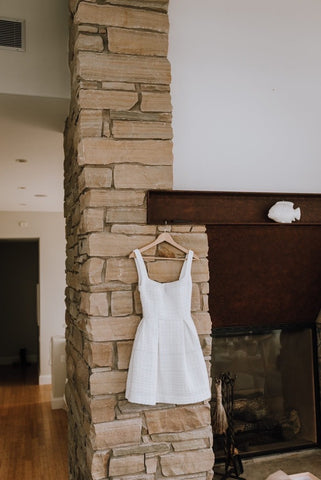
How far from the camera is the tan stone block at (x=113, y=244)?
6.44 feet

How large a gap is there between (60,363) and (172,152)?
4328 millimetres

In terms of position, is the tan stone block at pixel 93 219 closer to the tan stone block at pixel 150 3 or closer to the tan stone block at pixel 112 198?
the tan stone block at pixel 112 198

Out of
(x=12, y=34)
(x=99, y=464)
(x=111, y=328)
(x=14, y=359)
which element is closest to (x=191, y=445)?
(x=99, y=464)

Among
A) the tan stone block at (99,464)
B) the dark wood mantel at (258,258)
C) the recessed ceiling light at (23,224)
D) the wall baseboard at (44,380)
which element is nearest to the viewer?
the tan stone block at (99,464)

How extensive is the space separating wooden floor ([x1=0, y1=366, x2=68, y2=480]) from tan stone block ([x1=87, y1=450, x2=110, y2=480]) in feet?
7.31

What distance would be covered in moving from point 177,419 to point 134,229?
0.84 metres

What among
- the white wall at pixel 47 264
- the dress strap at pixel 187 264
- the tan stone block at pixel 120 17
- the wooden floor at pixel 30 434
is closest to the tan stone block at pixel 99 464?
the dress strap at pixel 187 264

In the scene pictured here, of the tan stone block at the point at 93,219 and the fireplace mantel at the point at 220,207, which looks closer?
the tan stone block at the point at 93,219

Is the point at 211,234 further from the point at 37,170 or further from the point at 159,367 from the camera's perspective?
the point at 37,170

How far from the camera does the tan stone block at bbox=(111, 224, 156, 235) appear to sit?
78.7 inches

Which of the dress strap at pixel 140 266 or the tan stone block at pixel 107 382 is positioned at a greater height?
the dress strap at pixel 140 266

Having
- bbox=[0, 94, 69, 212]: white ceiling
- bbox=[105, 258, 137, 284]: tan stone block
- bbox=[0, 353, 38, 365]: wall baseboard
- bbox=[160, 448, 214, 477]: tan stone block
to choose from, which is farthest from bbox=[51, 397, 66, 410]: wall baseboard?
bbox=[105, 258, 137, 284]: tan stone block

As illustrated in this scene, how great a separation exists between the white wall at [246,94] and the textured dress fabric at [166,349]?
57cm

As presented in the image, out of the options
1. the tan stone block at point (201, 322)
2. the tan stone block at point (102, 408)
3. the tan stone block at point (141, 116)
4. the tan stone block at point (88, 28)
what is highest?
the tan stone block at point (88, 28)
